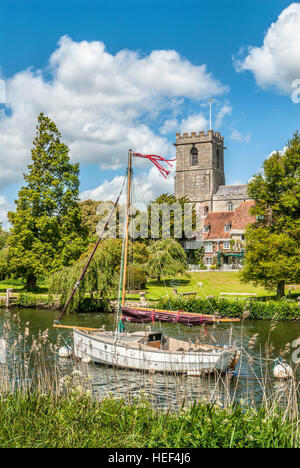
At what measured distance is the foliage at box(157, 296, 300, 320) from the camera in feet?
100

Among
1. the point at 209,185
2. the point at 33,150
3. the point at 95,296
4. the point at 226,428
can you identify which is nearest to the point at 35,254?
the point at 95,296

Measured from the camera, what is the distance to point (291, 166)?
3538 centimetres

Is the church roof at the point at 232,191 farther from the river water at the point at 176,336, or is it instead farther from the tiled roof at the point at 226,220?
the river water at the point at 176,336

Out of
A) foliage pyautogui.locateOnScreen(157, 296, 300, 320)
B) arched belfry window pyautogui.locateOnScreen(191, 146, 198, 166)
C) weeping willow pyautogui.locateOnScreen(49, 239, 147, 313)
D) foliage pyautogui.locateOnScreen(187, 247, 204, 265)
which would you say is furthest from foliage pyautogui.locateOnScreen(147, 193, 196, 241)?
foliage pyautogui.locateOnScreen(157, 296, 300, 320)

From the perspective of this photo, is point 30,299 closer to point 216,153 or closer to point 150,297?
point 150,297

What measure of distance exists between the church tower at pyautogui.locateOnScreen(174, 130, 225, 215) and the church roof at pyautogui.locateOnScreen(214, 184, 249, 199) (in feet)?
3.85

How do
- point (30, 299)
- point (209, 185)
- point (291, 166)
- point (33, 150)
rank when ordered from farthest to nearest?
point (209, 185) → point (33, 150) → point (30, 299) → point (291, 166)

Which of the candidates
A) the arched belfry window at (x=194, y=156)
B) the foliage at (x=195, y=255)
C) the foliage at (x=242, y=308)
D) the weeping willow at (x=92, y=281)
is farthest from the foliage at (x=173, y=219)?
the foliage at (x=242, y=308)

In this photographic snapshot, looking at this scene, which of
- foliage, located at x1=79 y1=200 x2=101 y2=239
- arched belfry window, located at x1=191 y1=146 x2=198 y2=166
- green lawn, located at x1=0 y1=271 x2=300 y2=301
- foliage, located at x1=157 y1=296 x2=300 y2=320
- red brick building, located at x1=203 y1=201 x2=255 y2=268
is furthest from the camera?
arched belfry window, located at x1=191 y1=146 x2=198 y2=166

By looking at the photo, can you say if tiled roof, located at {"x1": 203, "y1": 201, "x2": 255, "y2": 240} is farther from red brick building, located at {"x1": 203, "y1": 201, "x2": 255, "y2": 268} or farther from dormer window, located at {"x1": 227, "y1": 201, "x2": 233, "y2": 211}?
dormer window, located at {"x1": 227, "y1": 201, "x2": 233, "y2": 211}

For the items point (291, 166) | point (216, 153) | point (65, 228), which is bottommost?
point (65, 228)

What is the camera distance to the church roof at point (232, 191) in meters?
78.1

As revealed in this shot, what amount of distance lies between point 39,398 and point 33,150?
126 ft

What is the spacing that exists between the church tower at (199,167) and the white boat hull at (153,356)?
207 feet
